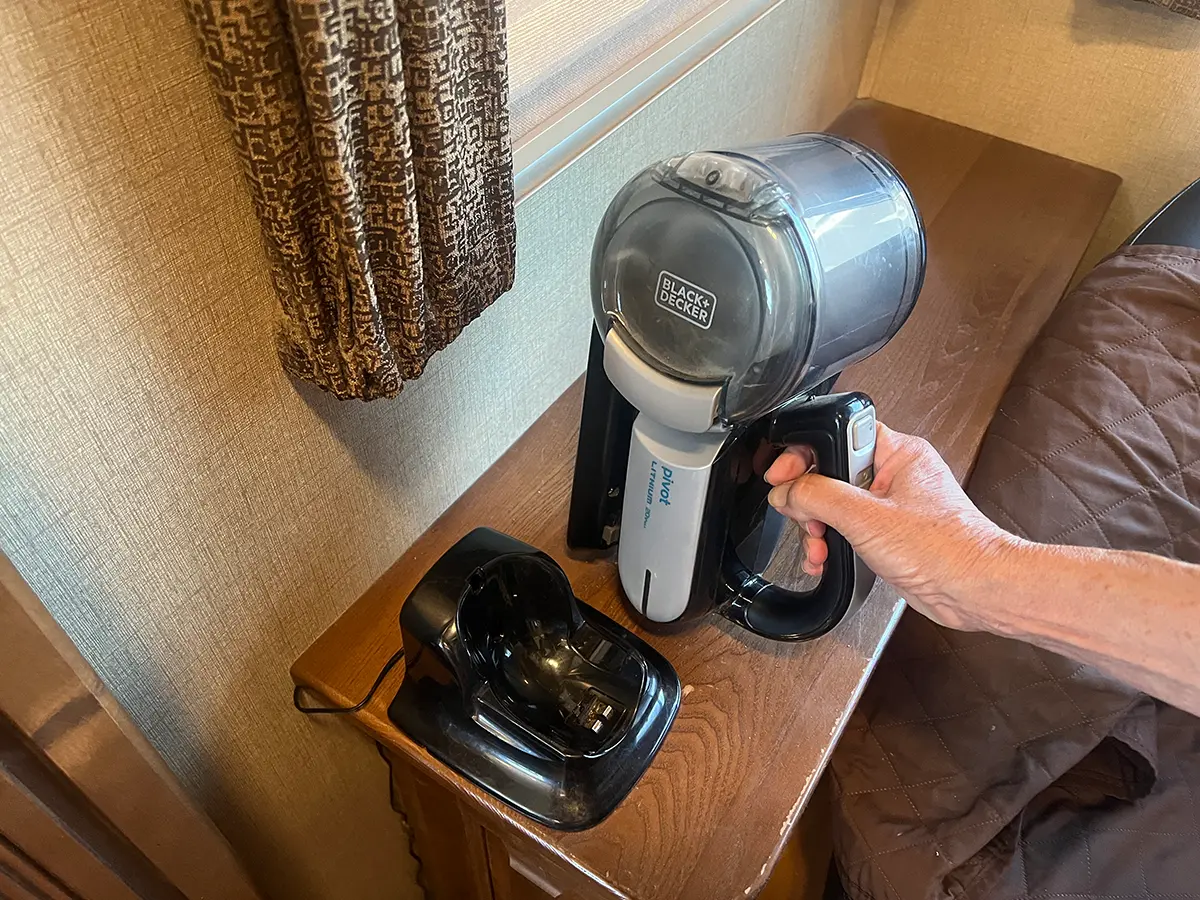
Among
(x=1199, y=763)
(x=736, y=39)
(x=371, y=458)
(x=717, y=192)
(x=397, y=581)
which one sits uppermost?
(x=717, y=192)

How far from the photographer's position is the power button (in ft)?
1.97

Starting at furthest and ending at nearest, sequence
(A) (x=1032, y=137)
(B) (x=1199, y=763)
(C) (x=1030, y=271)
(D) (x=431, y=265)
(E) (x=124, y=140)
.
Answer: (A) (x=1032, y=137)
(C) (x=1030, y=271)
(B) (x=1199, y=763)
(D) (x=431, y=265)
(E) (x=124, y=140)

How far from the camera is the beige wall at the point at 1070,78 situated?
1.26m

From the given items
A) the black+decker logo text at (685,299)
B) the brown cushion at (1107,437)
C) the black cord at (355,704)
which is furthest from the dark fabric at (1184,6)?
the black cord at (355,704)

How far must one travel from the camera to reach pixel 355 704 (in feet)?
2.34

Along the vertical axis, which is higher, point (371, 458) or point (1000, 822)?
point (371, 458)

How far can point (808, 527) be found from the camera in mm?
654

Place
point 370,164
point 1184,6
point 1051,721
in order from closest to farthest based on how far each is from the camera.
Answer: point 370,164, point 1051,721, point 1184,6

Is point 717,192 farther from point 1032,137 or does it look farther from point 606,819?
point 1032,137

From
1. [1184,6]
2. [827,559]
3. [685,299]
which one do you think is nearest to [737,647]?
[827,559]

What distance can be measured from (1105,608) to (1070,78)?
1.08 meters

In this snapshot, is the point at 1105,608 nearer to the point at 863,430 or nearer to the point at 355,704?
the point at 863,430

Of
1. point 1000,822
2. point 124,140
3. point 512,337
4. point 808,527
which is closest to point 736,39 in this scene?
point 512,337

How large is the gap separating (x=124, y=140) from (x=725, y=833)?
57 centimetres
